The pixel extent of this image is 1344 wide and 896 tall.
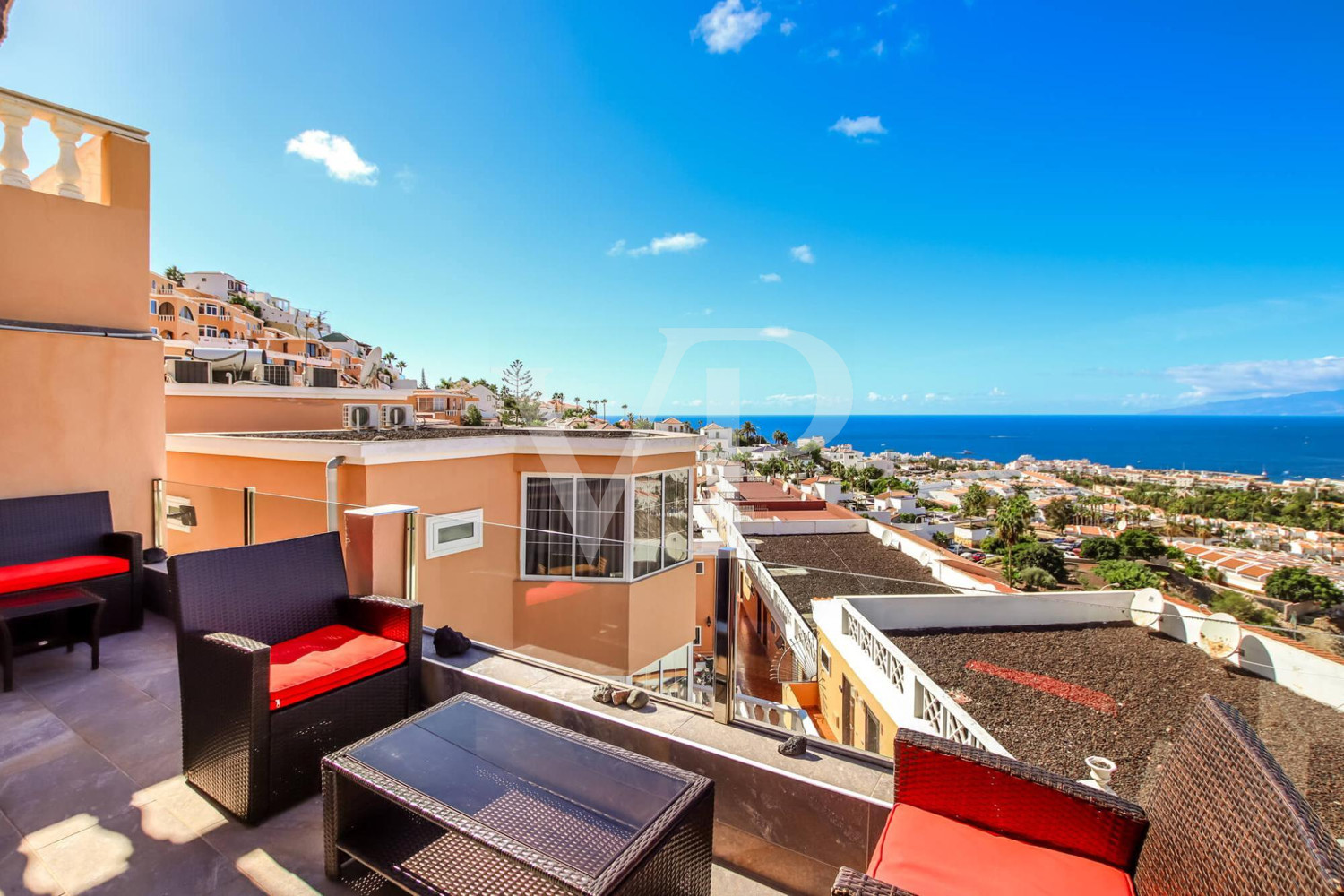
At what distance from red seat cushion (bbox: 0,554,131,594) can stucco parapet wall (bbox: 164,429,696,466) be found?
5.58 ft

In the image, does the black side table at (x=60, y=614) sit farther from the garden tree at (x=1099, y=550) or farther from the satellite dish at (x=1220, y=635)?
the garden tree at (x=1099, y=550)

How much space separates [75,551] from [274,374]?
18.6 feet

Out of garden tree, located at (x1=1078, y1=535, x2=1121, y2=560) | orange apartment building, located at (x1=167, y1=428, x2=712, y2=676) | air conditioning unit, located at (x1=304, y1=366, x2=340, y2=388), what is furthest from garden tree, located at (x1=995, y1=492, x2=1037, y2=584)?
air conditioning unit, located at (x1=304, y1=366, x2=340, y2=388)

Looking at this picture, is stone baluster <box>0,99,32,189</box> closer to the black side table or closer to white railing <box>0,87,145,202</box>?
white railing <box>0,87,145,202</box>

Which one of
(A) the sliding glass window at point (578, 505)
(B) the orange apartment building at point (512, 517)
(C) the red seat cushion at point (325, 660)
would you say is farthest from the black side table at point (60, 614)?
(A) the sliding glass window at point (578, 505)

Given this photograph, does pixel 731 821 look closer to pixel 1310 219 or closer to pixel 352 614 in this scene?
pixel 352 614

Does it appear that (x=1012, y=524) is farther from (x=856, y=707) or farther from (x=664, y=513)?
(x=856, y=707)

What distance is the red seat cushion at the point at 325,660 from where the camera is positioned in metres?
2.06

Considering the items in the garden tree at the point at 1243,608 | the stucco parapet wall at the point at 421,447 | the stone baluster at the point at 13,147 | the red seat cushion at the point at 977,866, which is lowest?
the red seat cushion at the point at 977,866

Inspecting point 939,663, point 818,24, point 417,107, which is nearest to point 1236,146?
point 818,24

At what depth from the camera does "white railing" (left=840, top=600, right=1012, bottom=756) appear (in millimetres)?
Answer: 2455

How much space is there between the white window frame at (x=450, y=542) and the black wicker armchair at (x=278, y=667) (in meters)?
0.49

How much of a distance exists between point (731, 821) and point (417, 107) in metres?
20.9

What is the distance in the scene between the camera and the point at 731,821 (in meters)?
1.90
